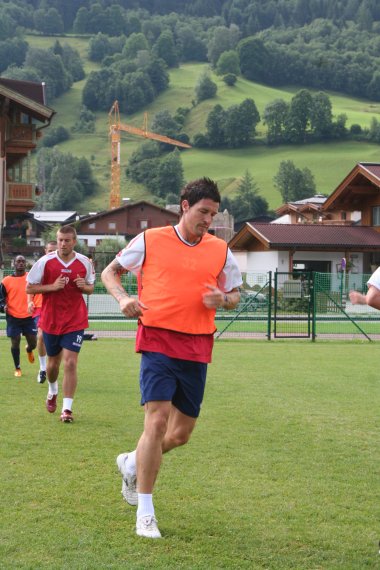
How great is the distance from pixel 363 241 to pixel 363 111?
129377mm

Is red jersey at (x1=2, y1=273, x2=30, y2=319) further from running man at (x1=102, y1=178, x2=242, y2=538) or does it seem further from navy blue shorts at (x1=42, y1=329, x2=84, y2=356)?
running man at (x1=102, y1=178, x2=242, y2=538)

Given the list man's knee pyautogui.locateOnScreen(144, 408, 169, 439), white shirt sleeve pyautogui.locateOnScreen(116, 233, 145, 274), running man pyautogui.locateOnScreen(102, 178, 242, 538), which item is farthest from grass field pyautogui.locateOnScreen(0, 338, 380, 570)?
white shirt sleeve pyautogui.locateOnScreen(116, 233, 145, 274)

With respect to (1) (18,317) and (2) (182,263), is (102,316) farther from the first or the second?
(2) (182,263)

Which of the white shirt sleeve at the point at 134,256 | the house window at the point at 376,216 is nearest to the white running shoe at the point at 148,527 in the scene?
the white shirt sleeve at the point at 134,256

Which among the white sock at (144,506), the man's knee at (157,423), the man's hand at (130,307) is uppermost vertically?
the man's hand at (130,307)

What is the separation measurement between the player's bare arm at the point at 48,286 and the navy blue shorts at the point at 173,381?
4.33 metres

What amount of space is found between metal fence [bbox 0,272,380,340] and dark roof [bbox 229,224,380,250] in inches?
748

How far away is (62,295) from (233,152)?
148 meters

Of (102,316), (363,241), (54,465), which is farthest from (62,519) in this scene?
(363,241)

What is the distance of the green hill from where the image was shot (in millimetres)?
140375

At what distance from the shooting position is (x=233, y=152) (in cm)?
15575

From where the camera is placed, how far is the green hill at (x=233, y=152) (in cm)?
14038

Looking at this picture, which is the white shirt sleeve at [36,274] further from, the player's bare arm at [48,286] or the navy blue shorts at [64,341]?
the navy blue shorts at [64,341]

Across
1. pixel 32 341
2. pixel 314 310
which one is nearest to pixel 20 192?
pixel 314 310
